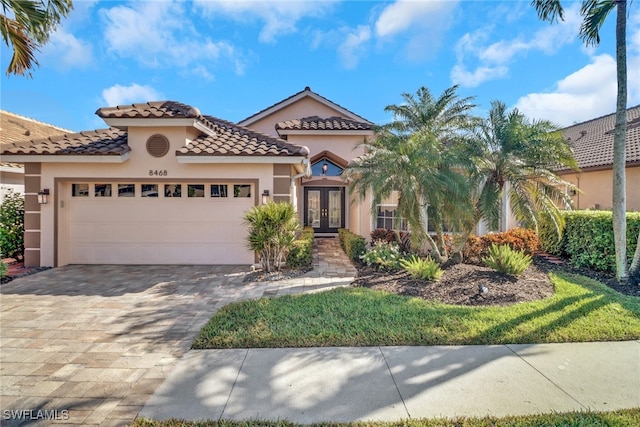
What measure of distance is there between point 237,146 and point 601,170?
1760 centimetres

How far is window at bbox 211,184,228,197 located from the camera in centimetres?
1055

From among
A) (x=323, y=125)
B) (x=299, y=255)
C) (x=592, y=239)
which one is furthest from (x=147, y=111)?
(x=592, y=239)

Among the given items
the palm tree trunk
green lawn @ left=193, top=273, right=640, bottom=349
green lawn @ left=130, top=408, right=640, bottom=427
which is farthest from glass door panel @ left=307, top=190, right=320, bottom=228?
green lawn @ left=130, top=408, right=640, bottom=427

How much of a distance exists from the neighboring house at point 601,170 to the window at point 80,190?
18.4 meters

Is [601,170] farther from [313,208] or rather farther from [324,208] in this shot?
[313,208]

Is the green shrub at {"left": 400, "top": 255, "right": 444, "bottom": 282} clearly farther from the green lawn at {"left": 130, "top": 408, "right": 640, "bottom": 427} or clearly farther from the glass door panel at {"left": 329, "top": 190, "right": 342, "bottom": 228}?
the glass door panel at {"left": 329, "top": 190, "right": 342, "bottom": 228}

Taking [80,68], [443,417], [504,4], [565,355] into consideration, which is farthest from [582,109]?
[80,68]

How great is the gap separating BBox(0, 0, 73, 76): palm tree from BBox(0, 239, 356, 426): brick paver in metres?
6.00

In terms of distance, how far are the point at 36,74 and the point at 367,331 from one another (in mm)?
10981

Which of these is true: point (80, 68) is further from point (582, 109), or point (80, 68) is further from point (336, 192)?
point (582, 109)

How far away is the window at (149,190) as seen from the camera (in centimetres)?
1052

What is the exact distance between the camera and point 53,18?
7988 mm

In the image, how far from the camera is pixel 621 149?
7.94 metres

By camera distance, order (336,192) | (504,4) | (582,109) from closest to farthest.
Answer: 1. (504,4)
2. (336,192)
3. (582,109)
